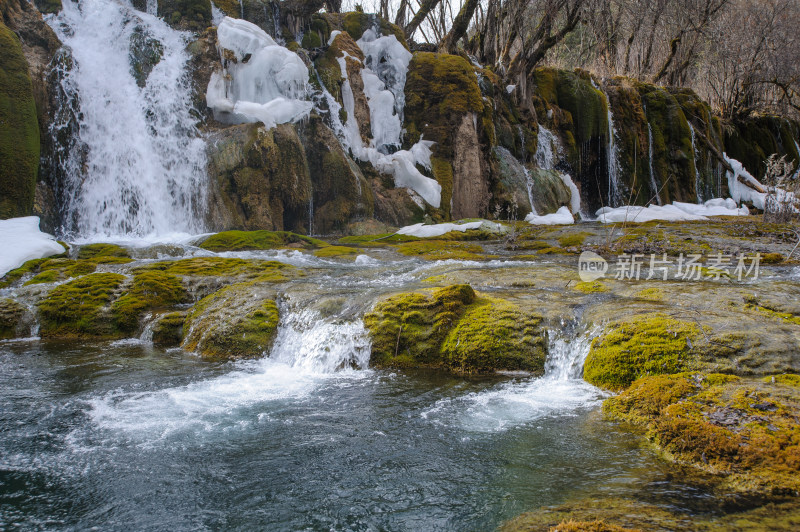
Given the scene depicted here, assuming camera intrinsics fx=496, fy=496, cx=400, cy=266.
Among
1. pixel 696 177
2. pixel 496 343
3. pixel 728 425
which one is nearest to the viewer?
pixel 728 425

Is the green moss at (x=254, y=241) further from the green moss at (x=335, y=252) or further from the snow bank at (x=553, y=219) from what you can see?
the snow bank at (x=553, y=219)

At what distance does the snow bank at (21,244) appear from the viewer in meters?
8.75

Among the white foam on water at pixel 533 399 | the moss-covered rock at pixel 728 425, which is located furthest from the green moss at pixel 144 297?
the moss-covered rock at pixel 728 425

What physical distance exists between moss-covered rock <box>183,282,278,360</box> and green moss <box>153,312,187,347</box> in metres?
0.13

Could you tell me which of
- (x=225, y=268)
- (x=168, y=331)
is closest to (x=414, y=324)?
(x=168, y=331)

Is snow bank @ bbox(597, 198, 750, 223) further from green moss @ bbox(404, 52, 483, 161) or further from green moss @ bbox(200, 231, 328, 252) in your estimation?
green moss @ bbox(200, 231, 328, 252)

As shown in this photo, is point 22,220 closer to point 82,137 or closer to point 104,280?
point 82,137

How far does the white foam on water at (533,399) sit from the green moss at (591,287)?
1554 millimetres

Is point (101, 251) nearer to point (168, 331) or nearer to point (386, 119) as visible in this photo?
point (168, 331)

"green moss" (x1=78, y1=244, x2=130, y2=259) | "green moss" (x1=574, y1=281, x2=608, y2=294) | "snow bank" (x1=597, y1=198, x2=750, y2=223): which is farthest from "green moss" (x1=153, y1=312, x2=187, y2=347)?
"snow bank" (x1=597, y1=198, x2=750, y2=223)

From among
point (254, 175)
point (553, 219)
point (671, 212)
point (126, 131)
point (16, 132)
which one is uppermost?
point (126, 131)

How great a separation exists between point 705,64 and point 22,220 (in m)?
37.6

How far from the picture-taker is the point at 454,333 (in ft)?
18.0

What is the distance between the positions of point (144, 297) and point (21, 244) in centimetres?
402
